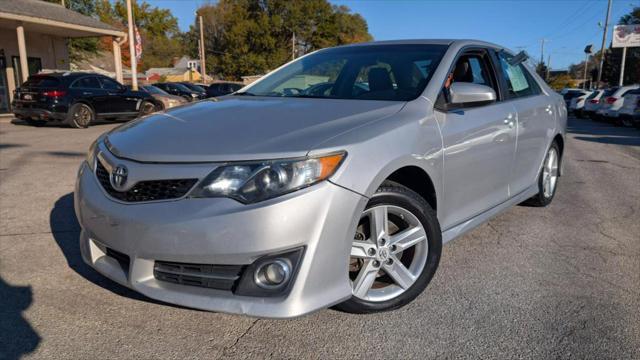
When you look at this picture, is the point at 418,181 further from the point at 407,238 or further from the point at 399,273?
the point at 399,273

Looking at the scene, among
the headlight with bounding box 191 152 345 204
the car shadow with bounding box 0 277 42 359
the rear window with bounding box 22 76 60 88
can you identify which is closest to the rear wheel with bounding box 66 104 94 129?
the rear window with bounding box 22 76 60 88

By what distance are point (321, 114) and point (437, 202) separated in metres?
0.88

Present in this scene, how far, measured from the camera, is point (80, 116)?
43.7 feet

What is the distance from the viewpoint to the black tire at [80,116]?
13.0 m

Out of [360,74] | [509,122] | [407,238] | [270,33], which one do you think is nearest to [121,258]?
[407,238]

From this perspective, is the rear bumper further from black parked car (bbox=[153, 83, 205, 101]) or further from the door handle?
the door handle

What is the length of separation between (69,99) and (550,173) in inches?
472

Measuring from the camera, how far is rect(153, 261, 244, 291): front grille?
2254 mm

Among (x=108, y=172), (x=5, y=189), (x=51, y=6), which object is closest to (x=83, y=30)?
(x=51, y=6)

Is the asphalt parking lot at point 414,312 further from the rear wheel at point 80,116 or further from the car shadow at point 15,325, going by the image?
the rear wheel at point 80,116

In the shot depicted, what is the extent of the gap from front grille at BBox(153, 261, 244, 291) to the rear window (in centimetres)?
1235

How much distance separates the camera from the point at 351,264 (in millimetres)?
2701

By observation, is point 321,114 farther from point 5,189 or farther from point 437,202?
point 5,189

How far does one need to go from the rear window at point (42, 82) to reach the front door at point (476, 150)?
1203cm
